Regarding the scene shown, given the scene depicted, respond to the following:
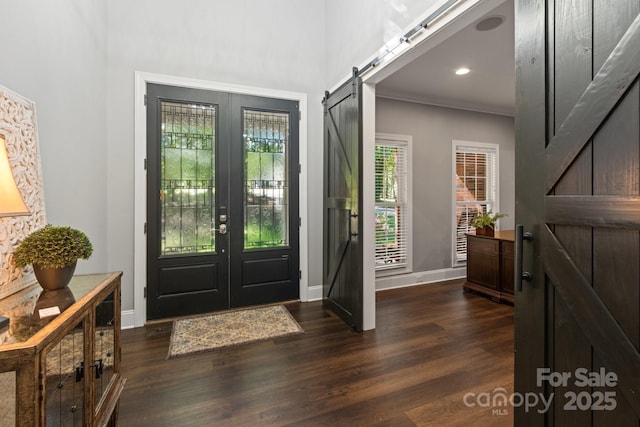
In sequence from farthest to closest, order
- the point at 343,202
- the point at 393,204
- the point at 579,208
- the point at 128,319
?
the point at 393,204 < the point at 343,202 < the point at 128,319 < the point at 579,208

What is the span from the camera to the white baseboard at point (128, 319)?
318cm

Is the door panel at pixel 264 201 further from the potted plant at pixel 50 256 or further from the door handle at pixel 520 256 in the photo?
→ the door handle at pixel 520 256

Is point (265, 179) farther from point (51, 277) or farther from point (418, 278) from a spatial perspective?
point (418, 278)

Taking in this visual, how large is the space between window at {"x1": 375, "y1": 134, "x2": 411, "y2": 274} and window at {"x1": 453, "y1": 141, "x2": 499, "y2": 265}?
3.12 ft

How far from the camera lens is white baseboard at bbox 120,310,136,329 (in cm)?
318

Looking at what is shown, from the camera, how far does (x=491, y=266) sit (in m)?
4.06

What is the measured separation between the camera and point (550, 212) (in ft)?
4.47

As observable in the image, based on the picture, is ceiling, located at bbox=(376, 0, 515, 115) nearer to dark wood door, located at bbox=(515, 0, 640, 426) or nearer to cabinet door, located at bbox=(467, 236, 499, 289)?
dark wood door, located at bbox=(515, 0, 640, 426)

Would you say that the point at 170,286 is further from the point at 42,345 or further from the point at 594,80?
the point at 594,80

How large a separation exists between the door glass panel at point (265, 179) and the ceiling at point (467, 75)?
5.38 ft

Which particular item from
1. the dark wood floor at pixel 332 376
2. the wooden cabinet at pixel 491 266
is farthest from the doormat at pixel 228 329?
the wooden cabinet at pixel 491 266

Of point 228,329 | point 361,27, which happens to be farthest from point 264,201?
point 361,27

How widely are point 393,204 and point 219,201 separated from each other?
2548mm

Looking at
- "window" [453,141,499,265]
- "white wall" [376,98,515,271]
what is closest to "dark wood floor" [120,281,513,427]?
"white wall" [376,98,515,271]
